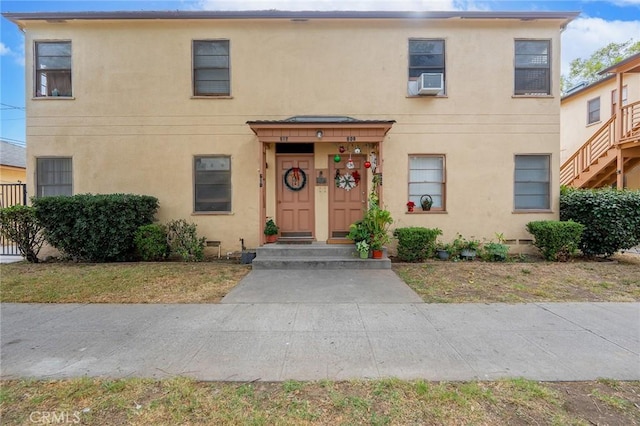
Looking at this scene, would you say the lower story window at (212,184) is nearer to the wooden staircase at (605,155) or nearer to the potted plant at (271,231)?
the potted plant at (271,231)

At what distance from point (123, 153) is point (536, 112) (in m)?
12.0

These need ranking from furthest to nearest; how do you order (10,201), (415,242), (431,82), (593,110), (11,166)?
1. (11,166)
2. (593,110)
3. (10,201)
4. (431,82)
5. (415,242)

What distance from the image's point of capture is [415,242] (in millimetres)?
8062

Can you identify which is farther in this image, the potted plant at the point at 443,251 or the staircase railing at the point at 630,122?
the staircase railing at the point at 630,122

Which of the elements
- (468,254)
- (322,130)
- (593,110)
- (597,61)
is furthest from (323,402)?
(597,61)

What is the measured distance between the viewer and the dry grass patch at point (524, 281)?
5.31m

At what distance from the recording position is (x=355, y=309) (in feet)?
15.6

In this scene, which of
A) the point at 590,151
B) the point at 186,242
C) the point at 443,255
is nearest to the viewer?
the point at 186,242

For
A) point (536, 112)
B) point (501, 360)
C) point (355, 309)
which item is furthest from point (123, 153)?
point (536, 112)

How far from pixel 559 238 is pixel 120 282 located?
34.1ft

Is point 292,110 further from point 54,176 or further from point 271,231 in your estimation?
point 54,176

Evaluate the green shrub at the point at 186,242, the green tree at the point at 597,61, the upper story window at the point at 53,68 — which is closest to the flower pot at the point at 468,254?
the green shrub at the point at 186,242

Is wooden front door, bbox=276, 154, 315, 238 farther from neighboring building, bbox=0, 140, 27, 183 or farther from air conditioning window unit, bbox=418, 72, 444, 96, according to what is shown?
neighboring building, bbox=0, 140, 27, 183

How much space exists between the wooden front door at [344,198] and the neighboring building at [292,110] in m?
0.04
